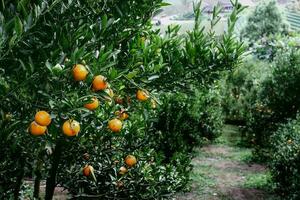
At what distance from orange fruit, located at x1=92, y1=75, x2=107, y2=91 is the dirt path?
5.98 m

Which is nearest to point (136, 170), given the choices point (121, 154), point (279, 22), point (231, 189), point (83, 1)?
point (121, 154)

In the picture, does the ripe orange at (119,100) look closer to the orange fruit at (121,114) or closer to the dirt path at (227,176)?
the orange fruit at (121,114)

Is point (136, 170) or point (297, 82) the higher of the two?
point (297, 82)

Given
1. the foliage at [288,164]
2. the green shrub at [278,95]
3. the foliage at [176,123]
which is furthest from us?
the green shrub at [278,95]

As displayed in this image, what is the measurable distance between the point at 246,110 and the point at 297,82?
5.16 meters

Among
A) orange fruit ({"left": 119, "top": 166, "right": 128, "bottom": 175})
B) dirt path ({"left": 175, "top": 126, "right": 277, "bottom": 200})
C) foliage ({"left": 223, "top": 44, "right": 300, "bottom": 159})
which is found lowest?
dirt path ({"left": 175, "top": 126, "right": 277, "bottom": 200})

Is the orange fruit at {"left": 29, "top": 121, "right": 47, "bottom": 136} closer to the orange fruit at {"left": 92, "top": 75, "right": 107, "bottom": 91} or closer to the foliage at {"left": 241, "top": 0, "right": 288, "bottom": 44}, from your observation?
the orange fruit at {"left": 92, "top": 75, "right": 107, "bottom": 91}

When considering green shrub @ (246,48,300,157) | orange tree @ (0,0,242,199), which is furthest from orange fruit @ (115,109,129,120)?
green shrub @ (246,48,300,157)

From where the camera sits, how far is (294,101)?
→ 1005cm

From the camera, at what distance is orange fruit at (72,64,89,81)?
1889 mm

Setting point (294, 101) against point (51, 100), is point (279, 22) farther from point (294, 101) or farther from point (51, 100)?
point (51, 100)

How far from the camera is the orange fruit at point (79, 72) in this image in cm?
189

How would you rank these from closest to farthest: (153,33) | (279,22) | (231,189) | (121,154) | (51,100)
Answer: (51,100) < (153,33) < (121,154) < (231,189) < (279,22)

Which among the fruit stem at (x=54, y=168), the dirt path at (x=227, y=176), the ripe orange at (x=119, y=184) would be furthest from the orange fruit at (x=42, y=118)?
the dirt path at (x=227, y=176)
